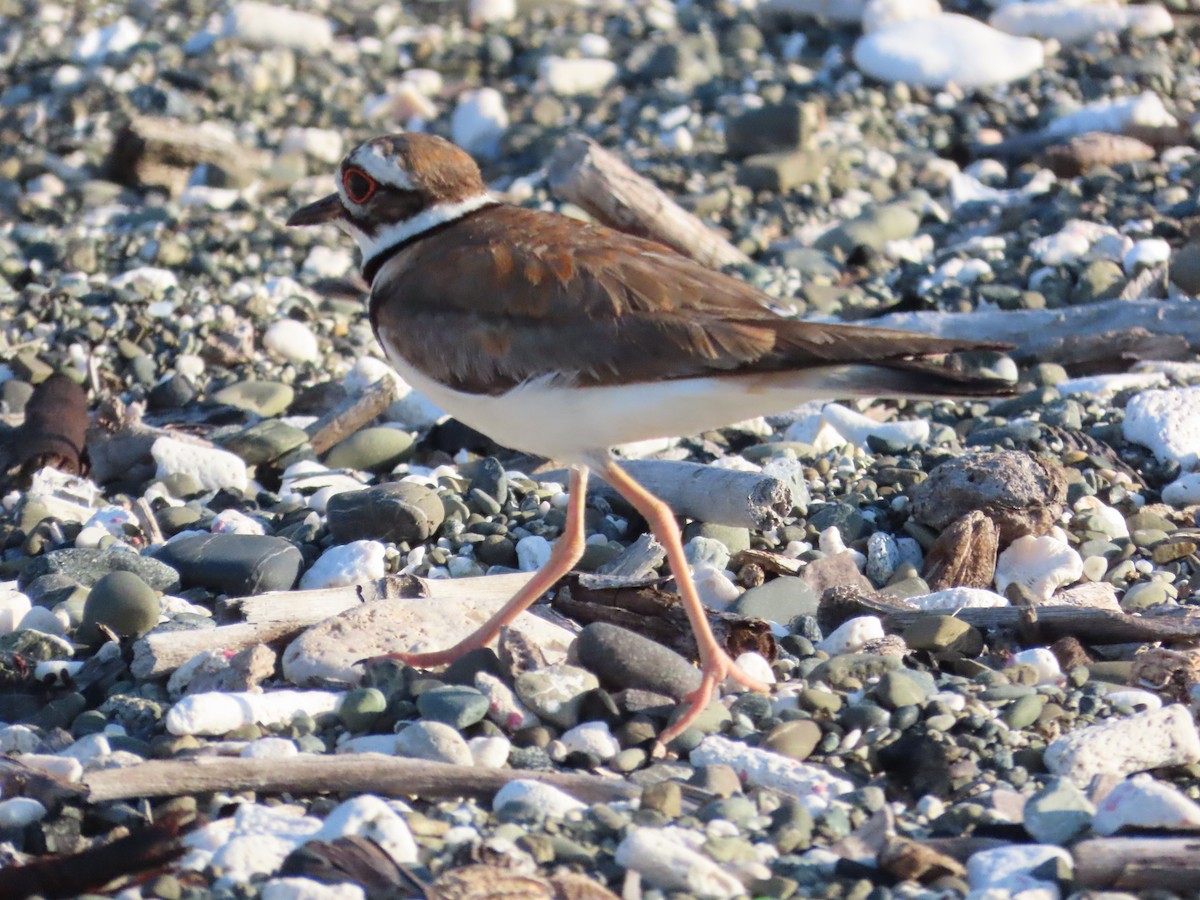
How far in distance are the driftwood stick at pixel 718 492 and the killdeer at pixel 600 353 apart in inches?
23.6

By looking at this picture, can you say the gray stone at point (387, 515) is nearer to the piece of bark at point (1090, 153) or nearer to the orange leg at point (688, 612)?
the orange leg at point (688, 612)

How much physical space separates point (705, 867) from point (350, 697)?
1.23 meters

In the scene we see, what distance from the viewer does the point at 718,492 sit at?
541cm

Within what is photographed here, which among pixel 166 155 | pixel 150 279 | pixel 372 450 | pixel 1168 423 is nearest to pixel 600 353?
pixel 372 450

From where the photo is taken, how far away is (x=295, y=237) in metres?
9.38

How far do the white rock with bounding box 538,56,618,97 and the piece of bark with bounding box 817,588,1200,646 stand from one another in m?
7.63

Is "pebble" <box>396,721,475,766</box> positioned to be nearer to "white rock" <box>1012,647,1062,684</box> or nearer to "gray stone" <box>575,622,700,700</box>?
"gray stone" <box>575,622,700,700</box>

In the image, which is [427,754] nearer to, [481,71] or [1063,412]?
[1063,412]

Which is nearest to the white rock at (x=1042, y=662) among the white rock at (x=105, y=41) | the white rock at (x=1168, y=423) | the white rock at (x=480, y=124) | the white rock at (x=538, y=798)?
the white rock at (x=538, y=798)

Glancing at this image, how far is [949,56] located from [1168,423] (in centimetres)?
598

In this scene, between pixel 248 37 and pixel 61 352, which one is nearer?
pixel 61 352

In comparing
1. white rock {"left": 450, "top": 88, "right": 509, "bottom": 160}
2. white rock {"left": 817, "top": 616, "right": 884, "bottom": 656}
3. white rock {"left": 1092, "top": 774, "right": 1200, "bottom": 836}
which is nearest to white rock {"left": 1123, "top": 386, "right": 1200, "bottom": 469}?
white rock {"left": 817, "top": 616, "right": 884, "bottom": 656}

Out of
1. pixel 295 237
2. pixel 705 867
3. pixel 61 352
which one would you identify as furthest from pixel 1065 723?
pixel 295 237

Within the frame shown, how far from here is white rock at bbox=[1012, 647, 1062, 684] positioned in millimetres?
4453
